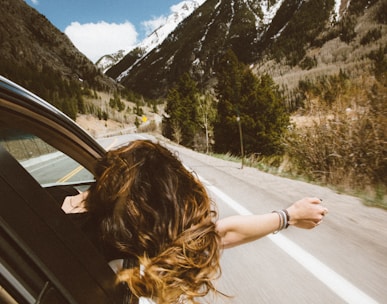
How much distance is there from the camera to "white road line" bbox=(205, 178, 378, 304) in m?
2.23

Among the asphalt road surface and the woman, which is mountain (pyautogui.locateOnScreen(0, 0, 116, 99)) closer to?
the asphalt road surface

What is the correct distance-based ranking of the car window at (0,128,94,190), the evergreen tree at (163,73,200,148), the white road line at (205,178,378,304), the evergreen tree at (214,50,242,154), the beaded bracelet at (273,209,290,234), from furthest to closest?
1. the evergreen tree at (163,73,200,148)
2. the evergreen tree at (214,50,242,154)
3. the white road line at (205,178,378,304)
4. the beaded bracelet at (273,209,290,234)
5. the car window at (0,128,94,190)

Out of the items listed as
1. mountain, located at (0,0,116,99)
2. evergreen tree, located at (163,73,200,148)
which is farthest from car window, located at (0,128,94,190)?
mountain, located at (0,0,116,99)

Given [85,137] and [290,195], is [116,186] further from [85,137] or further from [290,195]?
[290,195]

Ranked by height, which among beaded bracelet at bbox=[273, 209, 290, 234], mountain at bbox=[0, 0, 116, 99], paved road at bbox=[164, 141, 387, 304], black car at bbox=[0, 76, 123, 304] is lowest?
paved road at bbox=[164, 141, 387, 304]

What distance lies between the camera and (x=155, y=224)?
1.17m

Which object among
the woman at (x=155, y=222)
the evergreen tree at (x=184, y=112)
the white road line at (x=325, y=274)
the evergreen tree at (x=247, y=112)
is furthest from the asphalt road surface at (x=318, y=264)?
the evergreen tree at (x=184, y=112)

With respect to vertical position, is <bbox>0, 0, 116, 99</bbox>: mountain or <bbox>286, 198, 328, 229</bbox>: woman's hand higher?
<bbox>0, 0, 116, 99</bbox>: mountain

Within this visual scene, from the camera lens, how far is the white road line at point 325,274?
2227mm

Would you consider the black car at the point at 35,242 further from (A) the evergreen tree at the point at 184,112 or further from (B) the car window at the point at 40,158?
(A) the evergreen tree at the point at 184,112

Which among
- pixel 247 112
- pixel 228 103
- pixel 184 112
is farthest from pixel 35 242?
pixel 184 112

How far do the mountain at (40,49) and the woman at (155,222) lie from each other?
369 feet

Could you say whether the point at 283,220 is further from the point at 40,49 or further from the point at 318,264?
the point at 40,49

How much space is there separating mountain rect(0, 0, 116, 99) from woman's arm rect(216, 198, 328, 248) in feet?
369
